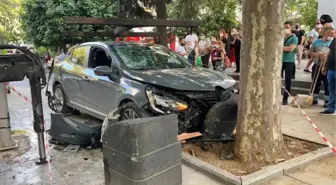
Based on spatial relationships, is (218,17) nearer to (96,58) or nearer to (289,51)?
(289,51)

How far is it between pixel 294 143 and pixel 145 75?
2.59 meters

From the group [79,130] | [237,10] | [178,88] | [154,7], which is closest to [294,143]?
[178,88]

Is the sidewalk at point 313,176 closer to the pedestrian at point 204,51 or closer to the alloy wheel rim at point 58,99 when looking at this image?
the alloy wheel rim at point 58,99

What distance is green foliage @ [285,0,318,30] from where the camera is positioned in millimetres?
25266

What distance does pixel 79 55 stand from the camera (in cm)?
693

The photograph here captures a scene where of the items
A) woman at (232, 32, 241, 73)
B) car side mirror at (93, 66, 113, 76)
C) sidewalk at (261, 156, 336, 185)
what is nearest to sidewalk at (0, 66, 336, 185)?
sidewalk at (261, 156, 336, 185)

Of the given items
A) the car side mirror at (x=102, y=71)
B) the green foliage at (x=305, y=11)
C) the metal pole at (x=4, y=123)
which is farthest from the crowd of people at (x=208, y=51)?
the green foliage at (x=305, y=11)

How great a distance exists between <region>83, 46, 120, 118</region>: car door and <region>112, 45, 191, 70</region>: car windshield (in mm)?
336

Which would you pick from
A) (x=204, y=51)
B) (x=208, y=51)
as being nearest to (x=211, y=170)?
(x=204, y=51)

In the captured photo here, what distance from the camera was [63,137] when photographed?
5.47 m

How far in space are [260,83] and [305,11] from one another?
85.0ft

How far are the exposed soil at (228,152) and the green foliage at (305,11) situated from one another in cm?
2118

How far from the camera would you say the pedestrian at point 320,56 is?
7699 mm

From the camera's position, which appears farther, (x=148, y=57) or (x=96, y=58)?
(x=96, y=58)
